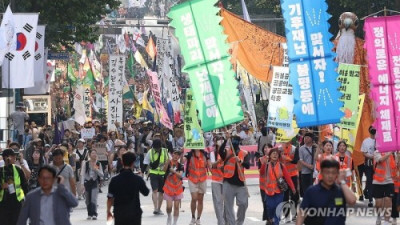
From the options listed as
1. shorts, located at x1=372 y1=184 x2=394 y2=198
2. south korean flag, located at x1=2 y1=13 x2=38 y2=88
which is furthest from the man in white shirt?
south korean flag, located at x1=2 y1=13 x2=38 y2=88

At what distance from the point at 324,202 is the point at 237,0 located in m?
61.4

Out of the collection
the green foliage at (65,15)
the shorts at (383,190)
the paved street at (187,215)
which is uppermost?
the green foliage at (65,15)

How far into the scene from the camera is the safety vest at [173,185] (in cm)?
2084

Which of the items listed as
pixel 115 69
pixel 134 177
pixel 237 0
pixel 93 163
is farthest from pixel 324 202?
pixel 237 0

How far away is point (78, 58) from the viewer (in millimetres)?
73062

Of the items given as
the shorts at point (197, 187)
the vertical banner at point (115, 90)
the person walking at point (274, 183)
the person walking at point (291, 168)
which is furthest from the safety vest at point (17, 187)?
the vertical banner at point (115, 90)

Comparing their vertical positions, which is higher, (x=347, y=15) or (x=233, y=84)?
(x=347, y=15)

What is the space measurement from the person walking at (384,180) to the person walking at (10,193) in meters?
5.86

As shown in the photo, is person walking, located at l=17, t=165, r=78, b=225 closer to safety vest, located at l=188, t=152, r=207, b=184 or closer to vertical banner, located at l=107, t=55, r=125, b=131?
safety vest, located at l=188, t=152, r=207, b=184

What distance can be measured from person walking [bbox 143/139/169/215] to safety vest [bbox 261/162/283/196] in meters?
3.50

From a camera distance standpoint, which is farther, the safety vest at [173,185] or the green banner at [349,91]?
the green banner at [349,91]

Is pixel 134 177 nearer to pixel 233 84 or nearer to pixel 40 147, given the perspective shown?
pixel 233 84

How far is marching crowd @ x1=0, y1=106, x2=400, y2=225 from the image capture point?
12227mm

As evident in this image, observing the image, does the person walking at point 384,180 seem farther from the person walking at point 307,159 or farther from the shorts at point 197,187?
the shorts at point 197,187
